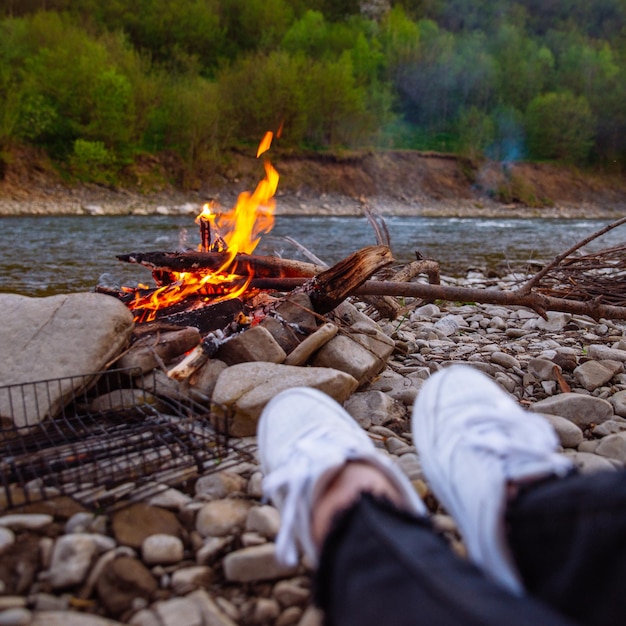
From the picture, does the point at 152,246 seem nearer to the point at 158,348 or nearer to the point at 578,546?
the point at 158,348

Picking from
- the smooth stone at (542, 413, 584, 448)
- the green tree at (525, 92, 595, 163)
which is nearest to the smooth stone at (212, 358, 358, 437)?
the smooth stone at (542, 413, 584, 448)

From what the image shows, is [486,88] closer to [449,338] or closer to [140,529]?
[449,338]

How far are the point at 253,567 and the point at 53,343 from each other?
152 cm

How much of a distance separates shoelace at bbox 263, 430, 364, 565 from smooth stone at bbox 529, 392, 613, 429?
1.71 metres

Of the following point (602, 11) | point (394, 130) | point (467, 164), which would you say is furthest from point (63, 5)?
point (602, 11)

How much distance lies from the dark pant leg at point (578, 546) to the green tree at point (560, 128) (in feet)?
155

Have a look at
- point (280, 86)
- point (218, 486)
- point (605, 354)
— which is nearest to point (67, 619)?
point (218, 486)

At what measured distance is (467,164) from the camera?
124ft

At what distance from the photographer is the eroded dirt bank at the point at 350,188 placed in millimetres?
25125

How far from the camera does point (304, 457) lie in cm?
123

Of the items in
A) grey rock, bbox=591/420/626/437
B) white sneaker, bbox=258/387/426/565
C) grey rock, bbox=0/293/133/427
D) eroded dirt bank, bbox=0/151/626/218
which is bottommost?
eroded dirt bank, bbox=0/151/626/218

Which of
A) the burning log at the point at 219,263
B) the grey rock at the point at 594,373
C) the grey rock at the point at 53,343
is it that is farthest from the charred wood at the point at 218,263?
the grey rock at the point at 594,373

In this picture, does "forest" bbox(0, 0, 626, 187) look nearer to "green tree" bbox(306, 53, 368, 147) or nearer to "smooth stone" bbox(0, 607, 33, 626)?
"green tree" bbox(306, 53, 368, 147)

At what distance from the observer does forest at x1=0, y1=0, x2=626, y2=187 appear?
93.9 ft
